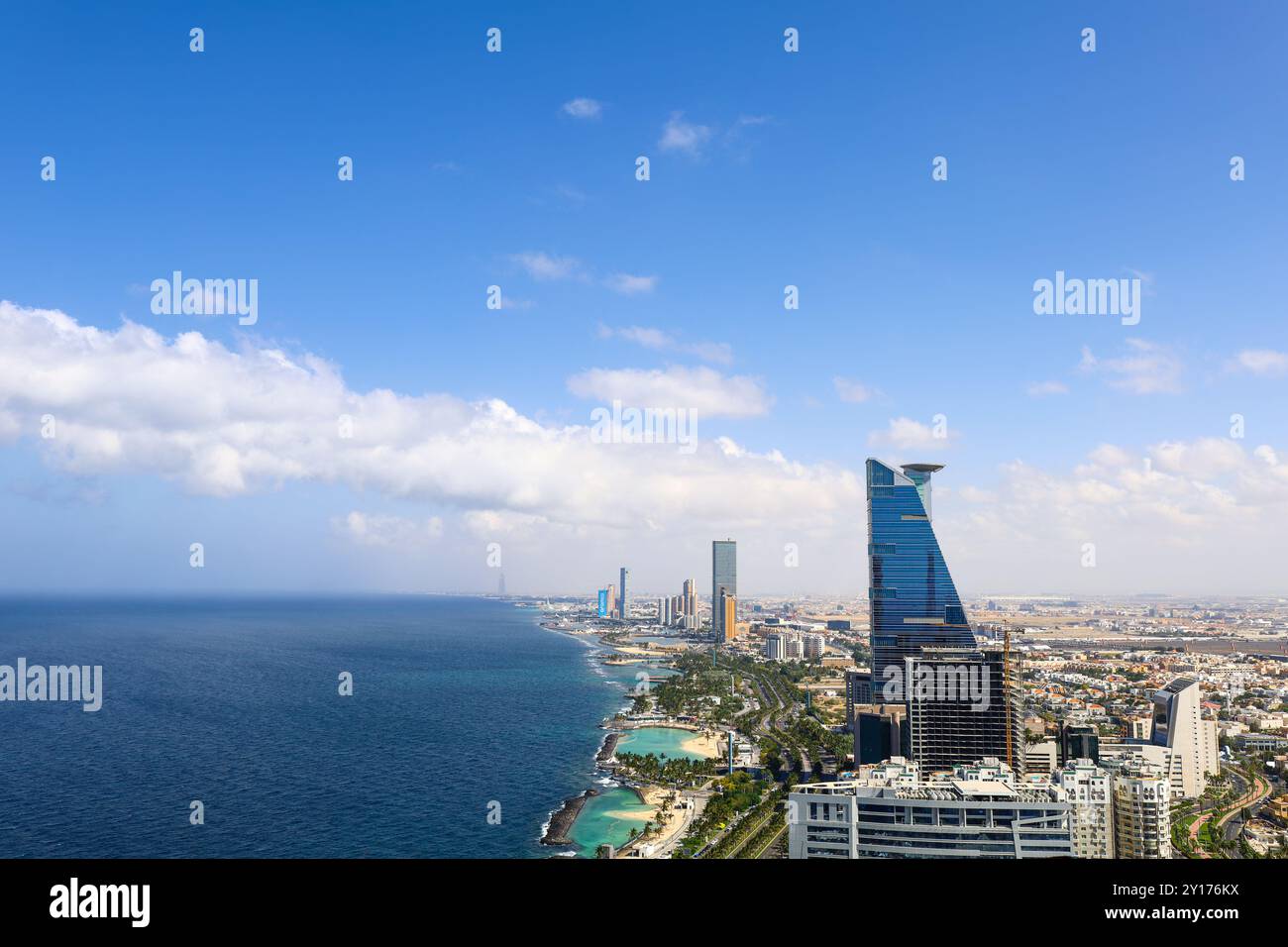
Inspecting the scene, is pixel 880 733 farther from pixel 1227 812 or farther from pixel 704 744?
pixel 704 744

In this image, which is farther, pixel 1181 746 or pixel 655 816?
pixel 1181 746

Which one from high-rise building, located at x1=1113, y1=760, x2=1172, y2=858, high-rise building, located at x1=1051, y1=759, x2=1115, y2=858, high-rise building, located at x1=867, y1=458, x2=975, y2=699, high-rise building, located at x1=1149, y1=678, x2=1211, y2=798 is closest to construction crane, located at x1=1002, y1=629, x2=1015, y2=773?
high-rise building, located at x1=867, y1=458, x2=975, y2=699

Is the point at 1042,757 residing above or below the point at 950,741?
below

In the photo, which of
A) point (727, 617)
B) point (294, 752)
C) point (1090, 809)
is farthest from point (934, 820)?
point (727, 617)

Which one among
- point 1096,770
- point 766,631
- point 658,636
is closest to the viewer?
point 1096,770

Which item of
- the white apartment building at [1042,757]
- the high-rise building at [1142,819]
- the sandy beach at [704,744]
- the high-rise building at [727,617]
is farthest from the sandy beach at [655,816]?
the high-rise building at [727,617]

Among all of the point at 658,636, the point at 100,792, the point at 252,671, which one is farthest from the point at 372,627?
the point at 100,792

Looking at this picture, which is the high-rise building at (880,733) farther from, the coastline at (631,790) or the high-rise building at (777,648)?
the high-rise building at (777,648)
